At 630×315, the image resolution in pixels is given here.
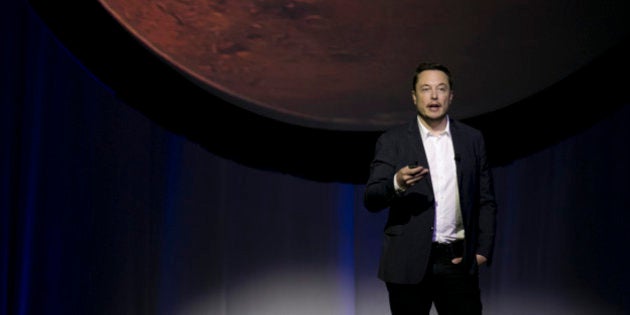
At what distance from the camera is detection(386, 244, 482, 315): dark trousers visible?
4.47 ft

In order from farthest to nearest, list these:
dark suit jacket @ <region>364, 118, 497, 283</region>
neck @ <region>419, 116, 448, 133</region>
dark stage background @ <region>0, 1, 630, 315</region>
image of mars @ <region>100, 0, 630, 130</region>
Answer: dark stage background @ <region>0, 1, 630, 315</region> → image of mars @ <region>100, 0, 630, 130</region> → neck @ <region>419, 116, 448, 133</region> → dark suit jacket @ <region>364, 118, 497, 283</region>

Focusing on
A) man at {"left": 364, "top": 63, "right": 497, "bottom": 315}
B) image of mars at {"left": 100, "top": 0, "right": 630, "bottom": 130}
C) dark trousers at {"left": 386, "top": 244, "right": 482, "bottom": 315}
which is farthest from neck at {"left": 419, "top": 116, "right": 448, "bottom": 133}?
image of mars at {"left": 100, "top": 0, "right": 630, "bottom": 130}

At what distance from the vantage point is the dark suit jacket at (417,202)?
4.41 ft

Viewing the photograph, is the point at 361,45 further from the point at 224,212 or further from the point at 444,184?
the point at 224,212

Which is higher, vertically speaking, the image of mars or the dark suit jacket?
the image of mars

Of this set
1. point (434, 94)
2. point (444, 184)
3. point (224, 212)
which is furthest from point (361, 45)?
point (224, 212)

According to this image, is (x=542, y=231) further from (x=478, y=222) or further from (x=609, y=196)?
(x=478, y=222)

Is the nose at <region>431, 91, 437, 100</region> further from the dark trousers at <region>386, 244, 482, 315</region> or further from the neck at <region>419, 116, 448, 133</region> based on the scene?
the dark trousers at <region>386, 244, 482, 315</region>

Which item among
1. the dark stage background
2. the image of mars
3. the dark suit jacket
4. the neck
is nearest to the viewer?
the dark suit jacket

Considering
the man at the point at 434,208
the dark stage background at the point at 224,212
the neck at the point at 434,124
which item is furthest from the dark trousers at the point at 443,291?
the dark stage background at the point at 224,212

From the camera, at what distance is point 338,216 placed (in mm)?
2457

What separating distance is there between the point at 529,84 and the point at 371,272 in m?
1.02

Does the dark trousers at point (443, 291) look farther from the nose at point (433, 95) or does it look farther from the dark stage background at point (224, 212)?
the dark stage background at point (224, 212)

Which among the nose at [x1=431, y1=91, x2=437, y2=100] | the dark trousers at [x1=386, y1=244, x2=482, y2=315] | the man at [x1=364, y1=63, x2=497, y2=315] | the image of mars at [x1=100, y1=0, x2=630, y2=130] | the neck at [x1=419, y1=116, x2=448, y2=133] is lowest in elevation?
the dark trousers at [x1=386, y1=244, x2=482, y2=315]
